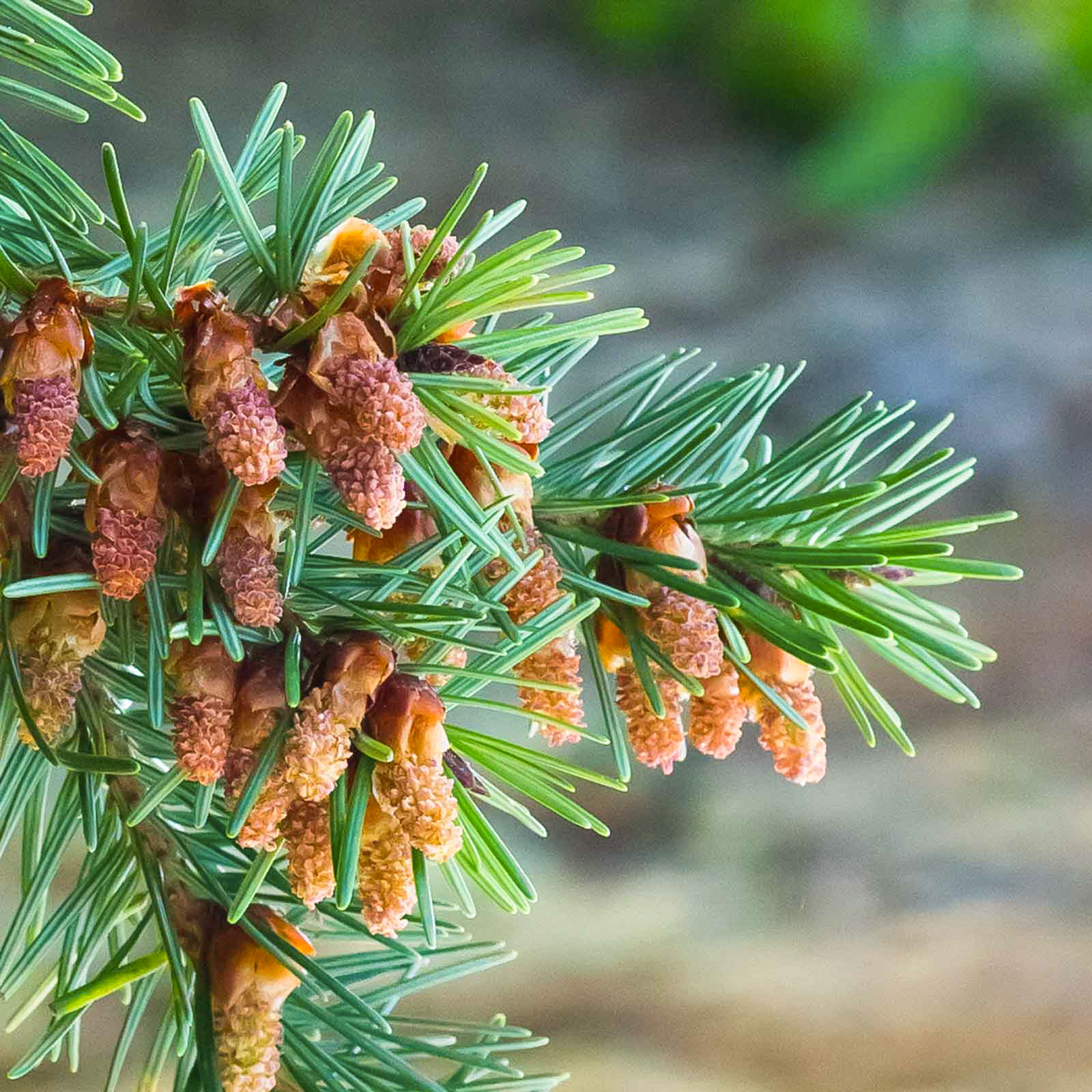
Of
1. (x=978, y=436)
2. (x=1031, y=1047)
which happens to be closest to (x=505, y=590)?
(x=1031, y=1047)

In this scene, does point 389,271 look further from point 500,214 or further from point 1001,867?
point 1001,867

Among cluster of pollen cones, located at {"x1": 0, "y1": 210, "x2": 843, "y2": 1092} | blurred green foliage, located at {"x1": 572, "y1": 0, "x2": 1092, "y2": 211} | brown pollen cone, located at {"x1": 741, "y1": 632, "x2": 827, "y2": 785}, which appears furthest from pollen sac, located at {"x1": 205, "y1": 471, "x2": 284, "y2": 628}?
blurred green foliage, located at {"x1": 572, "y1": 0, "x2": 1092, "y2": 211}

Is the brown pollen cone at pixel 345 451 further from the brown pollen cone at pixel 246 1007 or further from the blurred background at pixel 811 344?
the blurred background at pixel 811 344

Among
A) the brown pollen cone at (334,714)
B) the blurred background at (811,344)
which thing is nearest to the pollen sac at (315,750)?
the brown pollen cone at (334,714)

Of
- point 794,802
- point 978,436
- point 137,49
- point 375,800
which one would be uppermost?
point 137,49

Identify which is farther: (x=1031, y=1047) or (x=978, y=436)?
(x=978, y=436)

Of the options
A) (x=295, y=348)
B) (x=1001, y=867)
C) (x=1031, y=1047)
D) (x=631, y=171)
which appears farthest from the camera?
(x=631, y=171)
